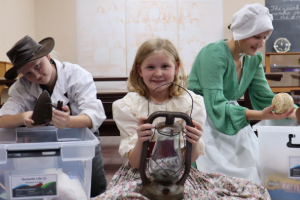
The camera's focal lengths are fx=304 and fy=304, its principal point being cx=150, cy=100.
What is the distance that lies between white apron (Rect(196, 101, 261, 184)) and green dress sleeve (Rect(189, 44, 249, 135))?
82mm

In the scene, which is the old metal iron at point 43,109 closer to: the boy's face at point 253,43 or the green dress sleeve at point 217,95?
the green dress sleeve at point 217,95

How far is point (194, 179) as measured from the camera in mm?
1351

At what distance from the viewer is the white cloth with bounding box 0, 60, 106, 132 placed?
1661 millimetres

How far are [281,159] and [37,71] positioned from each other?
50.8 inches

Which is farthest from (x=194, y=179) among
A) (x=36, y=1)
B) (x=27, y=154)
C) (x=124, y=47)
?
(x=36, y=1)

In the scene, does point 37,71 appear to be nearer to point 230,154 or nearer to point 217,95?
point 217,95

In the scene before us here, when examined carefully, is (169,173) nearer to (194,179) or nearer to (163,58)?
(194,179)

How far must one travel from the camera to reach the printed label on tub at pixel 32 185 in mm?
1111

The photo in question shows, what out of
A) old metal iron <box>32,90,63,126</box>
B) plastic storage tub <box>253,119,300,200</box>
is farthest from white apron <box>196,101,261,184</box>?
old metal iron <box>32,90,63,126</box>

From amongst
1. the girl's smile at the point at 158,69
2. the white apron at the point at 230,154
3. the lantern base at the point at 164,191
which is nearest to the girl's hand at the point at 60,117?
the girl's smile at the point at 158,69

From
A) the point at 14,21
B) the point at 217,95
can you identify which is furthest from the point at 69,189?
the point at 14,21

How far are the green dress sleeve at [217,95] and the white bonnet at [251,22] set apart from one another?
155mm

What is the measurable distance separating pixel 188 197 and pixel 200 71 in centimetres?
94

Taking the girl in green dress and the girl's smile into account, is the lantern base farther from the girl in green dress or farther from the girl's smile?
the girl in green dress
